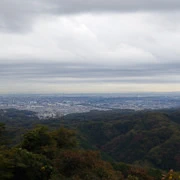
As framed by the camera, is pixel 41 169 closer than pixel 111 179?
No

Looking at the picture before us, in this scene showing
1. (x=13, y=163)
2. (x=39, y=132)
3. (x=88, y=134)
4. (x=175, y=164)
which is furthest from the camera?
(x=88, y=134)

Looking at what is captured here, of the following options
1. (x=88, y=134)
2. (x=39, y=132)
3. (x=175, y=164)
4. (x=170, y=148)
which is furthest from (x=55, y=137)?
(x=88, y=134)

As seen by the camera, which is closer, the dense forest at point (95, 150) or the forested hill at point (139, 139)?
the dense forest at point (95, 150)

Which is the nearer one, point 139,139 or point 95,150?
point 95,150

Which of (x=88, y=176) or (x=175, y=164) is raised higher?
(x=88, y=176)

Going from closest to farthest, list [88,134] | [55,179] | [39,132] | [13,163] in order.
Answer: [55,179] < [13,163] < [39,132] < [88,134]

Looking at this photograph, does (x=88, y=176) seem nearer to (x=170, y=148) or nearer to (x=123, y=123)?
(x=170, y=148)

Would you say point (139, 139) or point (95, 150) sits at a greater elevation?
point (95, 150)

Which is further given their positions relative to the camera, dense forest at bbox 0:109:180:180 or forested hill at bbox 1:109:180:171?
forested hill at bbox 1:109:180:171
